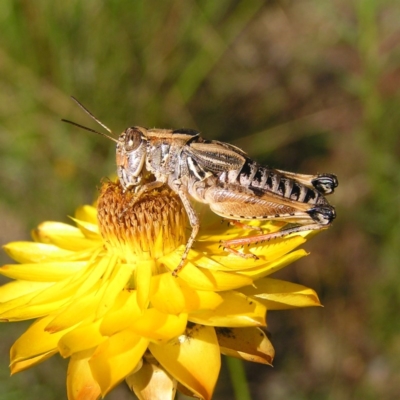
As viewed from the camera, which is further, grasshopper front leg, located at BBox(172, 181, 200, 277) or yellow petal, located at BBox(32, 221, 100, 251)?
yellow petal, located at BBox(32, 221, 100, 251)

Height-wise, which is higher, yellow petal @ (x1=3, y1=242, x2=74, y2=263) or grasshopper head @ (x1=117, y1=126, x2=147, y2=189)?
grasshopper head @ (x1=117, y1=126, x2=147, y2=189)

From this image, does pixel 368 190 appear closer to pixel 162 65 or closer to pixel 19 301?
pixel 162 65

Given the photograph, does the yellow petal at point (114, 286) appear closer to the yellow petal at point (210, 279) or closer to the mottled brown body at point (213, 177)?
the yellow petal at point (210, 279)

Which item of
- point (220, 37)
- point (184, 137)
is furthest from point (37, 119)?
point (184, 137)

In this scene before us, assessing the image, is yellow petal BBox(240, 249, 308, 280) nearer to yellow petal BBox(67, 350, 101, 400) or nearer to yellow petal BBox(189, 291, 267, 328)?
yellow petal BBox(189, 291, 267, 328)

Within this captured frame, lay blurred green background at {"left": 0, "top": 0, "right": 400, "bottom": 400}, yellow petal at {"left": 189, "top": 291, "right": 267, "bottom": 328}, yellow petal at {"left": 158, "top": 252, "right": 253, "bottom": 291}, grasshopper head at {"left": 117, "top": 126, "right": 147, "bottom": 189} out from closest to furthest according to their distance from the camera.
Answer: yellow petal at {"left": 189, "top": 291, "right": 267, "bottom": 328} < yellow petal at {"left": 158, "top": 252, "right": 253, "bottom": 291} < grasshopper head at {"left": 117, "top": 126, "right": 147, "bottom": 189} < blurred green background at {"left": 0, "top": 0, "right": 400, "bottom": 400}

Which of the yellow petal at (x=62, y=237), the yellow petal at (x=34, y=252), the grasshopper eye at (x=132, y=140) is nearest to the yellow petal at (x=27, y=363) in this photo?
the yellow petal at (x=34, y=252)

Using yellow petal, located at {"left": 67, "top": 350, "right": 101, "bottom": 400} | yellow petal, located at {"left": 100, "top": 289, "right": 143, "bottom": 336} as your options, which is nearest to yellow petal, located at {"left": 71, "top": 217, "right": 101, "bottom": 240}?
yellow petal, located at {"left": 100, "top": 289, "right": 143, "bottom": 336}
